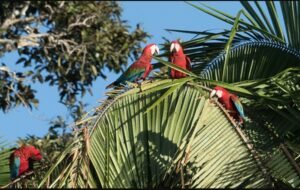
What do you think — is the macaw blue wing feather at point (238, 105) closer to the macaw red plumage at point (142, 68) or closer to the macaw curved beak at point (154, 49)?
the macaw red plumage at point (142, 68)

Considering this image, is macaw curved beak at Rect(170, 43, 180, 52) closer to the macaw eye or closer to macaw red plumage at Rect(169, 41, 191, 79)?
macaw red plumage at Rect(169, 41, 191, 79)

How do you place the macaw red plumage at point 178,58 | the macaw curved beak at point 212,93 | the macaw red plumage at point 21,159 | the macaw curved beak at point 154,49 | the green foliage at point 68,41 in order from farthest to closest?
1. the green foliage at point 68,41
2. the macaw curved beak at point 154,49
3. the macaw red plumage at point 178,58
4. the macaw red plumage at point 21,159
5. the macaw curved beak at point 212,93

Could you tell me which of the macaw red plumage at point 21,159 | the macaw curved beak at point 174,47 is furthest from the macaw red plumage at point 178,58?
the macaw red plumage at point 21,159

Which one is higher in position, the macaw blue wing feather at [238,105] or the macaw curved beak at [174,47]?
the macaw curved beak at [174,47]

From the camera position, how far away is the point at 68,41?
45.1 ft

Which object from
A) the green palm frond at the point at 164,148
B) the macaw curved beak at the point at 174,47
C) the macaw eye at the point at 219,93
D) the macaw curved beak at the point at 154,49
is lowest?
the green palm frond at the point at 164,148

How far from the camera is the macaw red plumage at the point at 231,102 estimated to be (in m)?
3.91

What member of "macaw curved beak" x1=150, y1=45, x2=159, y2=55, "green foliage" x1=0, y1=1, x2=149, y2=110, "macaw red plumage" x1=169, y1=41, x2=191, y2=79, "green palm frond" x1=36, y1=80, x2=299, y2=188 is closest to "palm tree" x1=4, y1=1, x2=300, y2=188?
"green palm frond" x1=36, y1=80, x2=299, y2=188

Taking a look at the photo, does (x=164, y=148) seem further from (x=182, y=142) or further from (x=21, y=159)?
(x=21, y=159)

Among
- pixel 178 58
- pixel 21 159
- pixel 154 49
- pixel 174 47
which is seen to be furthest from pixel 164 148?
pixel 21 159

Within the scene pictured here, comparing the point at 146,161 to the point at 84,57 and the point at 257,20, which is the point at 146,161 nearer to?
the point at 257,20

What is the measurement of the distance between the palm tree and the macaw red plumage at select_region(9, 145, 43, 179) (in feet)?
3.06

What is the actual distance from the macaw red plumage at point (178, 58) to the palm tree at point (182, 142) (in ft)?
2.56

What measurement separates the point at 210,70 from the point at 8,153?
1530 mm
